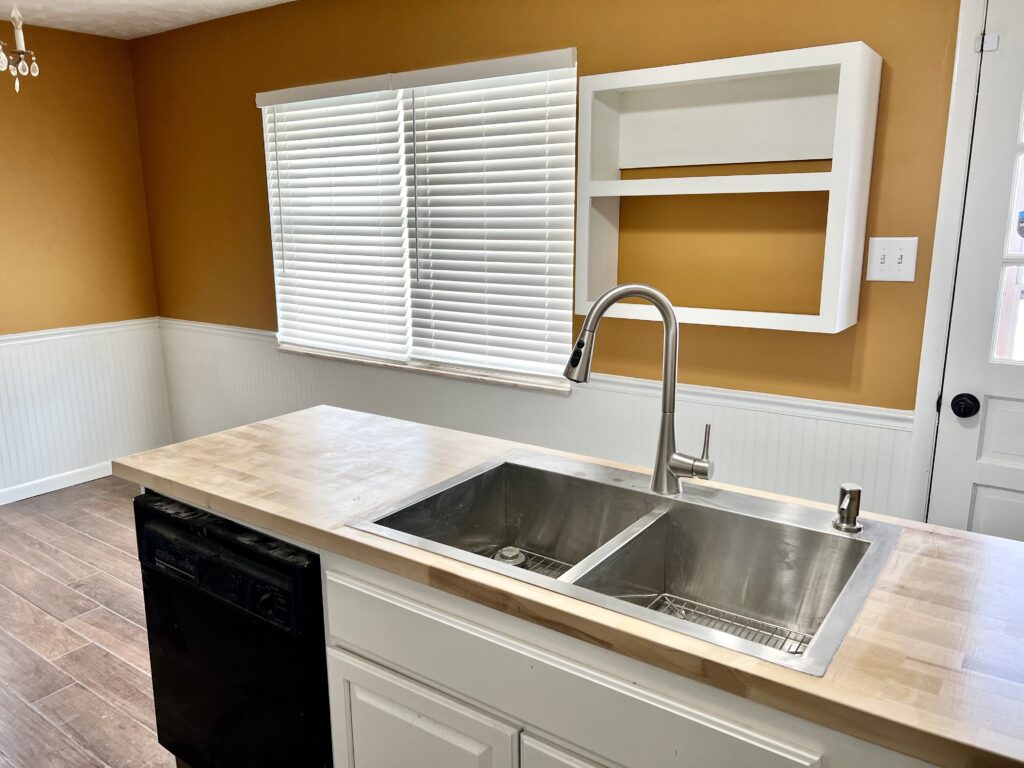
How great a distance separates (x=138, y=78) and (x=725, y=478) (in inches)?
161

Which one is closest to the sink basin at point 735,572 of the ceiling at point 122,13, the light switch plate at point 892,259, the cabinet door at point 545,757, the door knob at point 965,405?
the cabinet door at point 545,757

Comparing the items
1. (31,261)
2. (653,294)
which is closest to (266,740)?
(653,294)

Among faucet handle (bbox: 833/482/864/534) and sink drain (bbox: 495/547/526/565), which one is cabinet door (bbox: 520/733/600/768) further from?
faucet handle (bbox: 833/482/864/534)

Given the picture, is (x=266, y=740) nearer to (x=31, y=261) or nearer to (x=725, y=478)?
(x=725, y=478)

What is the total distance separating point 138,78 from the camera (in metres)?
4.44

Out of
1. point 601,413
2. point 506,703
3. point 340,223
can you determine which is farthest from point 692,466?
point 340,223

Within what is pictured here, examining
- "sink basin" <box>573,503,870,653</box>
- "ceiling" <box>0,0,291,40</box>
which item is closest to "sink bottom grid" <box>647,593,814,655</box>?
"sink basin" <box>573,503,870,653</box>

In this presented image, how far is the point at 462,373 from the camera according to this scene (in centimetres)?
338

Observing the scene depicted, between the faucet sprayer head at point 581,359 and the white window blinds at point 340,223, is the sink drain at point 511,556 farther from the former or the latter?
the white window blinds at point 340,223

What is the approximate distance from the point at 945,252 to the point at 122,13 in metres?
3.89

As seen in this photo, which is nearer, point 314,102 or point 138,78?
point 314,102

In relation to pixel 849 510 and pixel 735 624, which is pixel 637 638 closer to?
pixel 735 624

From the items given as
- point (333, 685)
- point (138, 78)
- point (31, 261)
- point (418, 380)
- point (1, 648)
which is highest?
point (138, 78)

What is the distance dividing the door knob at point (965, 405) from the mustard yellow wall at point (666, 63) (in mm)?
139
